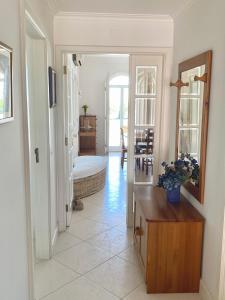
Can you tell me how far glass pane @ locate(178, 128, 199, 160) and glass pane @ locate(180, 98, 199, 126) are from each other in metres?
0.07

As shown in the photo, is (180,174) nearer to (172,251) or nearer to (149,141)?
(172,251)

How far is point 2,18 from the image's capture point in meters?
1.37

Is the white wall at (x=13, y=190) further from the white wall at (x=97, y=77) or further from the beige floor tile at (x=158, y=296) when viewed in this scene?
the white wall at (x=97, y=77)

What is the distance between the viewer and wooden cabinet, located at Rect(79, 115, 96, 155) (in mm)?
7758

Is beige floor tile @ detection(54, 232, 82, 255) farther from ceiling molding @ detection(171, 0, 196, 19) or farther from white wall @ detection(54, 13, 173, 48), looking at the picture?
ceiling molding @ detection(171, 0, 196, 19)

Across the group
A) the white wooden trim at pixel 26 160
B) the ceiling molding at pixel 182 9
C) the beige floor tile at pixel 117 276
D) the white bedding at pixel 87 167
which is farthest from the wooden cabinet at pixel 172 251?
the white bedding at pixel 87 167

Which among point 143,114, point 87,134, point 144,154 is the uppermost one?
point 143,114

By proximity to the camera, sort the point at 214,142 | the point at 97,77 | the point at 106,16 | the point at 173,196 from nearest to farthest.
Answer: the point at 214,142
the point at 173,196
the point at 106,16
the point at 97,77

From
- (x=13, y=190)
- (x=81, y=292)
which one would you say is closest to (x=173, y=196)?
(x=81, y=292)

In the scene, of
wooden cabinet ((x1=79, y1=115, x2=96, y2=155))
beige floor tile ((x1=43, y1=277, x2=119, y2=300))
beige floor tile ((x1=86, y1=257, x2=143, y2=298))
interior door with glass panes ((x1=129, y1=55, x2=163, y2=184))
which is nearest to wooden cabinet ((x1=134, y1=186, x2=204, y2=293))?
beige floor tile ((x1=86, y1=257, x2=143, y2=298))

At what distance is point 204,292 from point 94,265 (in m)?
0.98

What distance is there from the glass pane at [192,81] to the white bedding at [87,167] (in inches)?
87.7

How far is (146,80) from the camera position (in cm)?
328

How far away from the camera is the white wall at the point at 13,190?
140 cm
